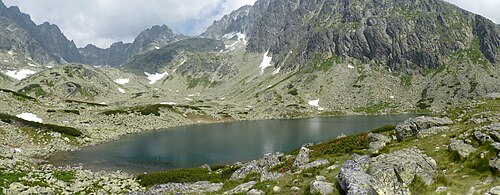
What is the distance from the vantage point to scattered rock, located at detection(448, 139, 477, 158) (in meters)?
18.7

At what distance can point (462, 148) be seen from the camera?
19.2 metres

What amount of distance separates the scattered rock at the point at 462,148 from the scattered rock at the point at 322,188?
7825 millimetres

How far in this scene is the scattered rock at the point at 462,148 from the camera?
18.7 meters

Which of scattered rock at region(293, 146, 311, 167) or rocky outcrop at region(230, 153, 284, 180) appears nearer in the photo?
scattered rock at region(293, 146, 311, 167)

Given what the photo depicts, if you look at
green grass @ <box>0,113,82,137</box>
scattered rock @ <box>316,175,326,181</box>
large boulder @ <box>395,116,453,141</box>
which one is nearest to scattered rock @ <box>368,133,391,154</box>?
large boulder @ <box>395,116,453,141</box>

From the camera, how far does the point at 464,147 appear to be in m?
19.3

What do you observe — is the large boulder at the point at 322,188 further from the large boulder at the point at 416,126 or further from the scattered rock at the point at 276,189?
the large boulder at the point at 416,126

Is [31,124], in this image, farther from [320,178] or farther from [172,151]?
[320,178]

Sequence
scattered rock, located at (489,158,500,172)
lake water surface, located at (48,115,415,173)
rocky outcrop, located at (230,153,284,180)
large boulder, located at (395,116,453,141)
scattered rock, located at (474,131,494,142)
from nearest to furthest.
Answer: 1. scattered rock, located at (489,158,500,172)
2. scattered rock, located at (474,131,494,142)
3. large boulder, located at (395,116,453,141)
4. rocky outcrop, located at (230,153,284,180)
5. lake water surface, located at (48,115,415,173)

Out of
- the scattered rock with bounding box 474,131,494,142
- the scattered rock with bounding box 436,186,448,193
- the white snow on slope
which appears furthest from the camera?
the white snow on slope

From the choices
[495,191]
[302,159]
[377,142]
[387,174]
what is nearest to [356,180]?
[387,174]

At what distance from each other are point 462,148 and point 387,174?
6.29 metres

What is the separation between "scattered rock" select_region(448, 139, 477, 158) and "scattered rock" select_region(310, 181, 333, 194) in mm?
7825

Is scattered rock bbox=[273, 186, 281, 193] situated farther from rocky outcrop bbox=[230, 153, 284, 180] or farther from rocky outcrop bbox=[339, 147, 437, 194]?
rocky outcrop bbox=[230, 153, 284, 180]
